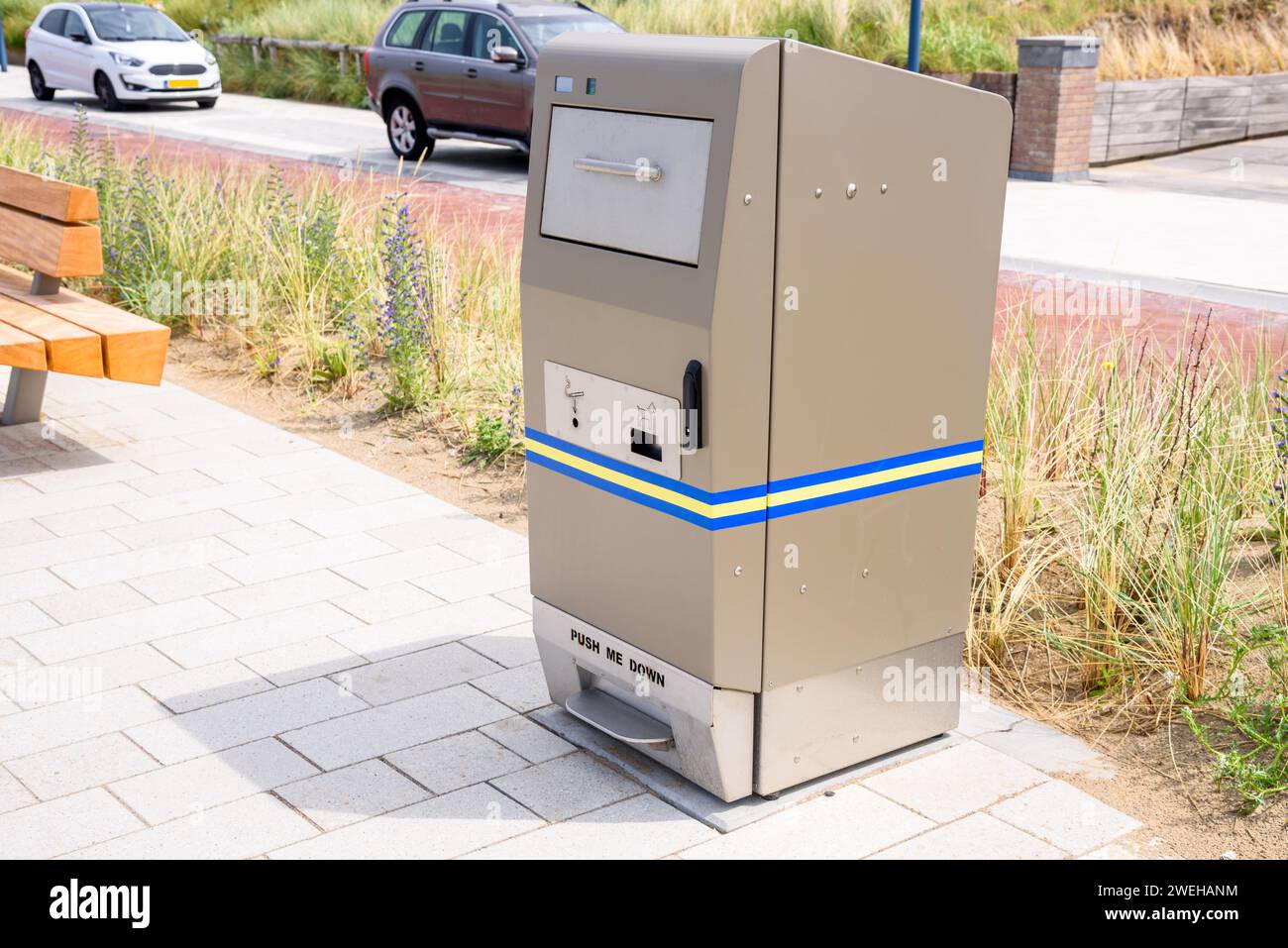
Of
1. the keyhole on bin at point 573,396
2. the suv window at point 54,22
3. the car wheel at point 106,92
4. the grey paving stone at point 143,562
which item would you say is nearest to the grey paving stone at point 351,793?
the keyhole on bin at point 573,396

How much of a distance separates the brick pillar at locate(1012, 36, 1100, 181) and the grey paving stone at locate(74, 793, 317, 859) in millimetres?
13838

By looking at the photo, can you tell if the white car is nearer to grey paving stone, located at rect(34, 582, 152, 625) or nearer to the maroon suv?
the maroon suv

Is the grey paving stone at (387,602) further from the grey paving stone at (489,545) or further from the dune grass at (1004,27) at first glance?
the dune grass at (1004,27)

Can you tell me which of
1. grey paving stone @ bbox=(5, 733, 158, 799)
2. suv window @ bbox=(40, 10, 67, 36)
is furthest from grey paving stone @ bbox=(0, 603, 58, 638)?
suv window @ bbox=(40, 10, 67, 36)

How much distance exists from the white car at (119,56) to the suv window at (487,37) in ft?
29.0

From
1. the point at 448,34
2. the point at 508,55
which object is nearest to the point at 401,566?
→ the point at 508,55

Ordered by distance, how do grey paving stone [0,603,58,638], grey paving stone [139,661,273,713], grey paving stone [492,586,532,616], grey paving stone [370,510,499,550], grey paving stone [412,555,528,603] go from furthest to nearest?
grey paving stone [370,510,499,550]
grey paving stone [412,555,528,603]
grey paving stone [492,586,532,616]
grey paving stone [0,603,58,638]
grey paving stone [139,661,273,713]

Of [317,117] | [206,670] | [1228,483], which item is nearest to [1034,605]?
[1228,483]

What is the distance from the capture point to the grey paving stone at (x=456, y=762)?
153 inches

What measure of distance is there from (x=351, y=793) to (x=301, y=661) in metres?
0.93

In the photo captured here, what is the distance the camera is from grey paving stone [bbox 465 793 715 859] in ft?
11.6

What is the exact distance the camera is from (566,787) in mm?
3863
